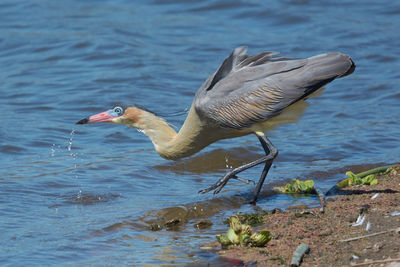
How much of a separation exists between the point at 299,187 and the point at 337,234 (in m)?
1.99

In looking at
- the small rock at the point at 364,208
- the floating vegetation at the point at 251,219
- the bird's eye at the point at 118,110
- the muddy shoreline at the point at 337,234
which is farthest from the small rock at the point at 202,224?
Answer: the bird's eye at the point at 118,110

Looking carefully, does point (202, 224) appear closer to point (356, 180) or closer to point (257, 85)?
point (257, 85)

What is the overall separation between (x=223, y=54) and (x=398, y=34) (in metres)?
4.23

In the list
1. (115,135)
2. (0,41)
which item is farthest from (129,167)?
(0,41)

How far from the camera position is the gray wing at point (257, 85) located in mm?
7500

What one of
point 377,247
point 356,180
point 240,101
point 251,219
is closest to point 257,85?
point 240,101

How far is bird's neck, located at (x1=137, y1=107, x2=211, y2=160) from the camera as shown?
766 centimetres

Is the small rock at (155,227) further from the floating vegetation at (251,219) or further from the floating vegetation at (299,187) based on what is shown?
the floating vegetation at (299,187)

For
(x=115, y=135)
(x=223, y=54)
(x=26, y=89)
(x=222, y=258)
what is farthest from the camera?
(x=223, y=54)

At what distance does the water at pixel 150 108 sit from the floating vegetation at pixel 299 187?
13cm

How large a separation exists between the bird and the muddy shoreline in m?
1.17

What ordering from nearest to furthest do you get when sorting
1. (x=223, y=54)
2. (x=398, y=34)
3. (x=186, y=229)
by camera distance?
(x=186, y=229) < (x=223, y=54) < (x=398, y=34)

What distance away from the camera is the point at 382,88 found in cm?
1259

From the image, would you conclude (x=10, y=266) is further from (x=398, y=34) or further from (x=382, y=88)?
(x=398, y=34)
